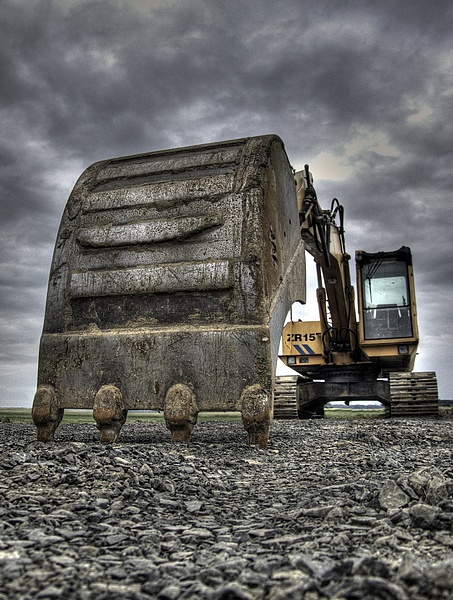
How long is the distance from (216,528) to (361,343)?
27.7ft

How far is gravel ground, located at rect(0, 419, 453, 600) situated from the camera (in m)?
1.39

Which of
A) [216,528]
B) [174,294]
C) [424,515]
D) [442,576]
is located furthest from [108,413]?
[442,576]

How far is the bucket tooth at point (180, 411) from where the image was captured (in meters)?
3.94

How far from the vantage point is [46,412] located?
14.0ft

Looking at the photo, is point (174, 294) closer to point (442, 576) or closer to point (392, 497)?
point (392, 497)

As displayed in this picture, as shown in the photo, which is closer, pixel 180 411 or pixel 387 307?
pixel 180 411

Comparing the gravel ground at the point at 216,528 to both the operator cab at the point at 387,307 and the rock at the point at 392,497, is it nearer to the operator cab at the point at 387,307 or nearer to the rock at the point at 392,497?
the rock at the point at 392,497

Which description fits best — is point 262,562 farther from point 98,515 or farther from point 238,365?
point 238,365

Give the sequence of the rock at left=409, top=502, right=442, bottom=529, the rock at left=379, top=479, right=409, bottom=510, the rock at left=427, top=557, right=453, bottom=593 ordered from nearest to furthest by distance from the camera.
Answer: the rock at left=427, top=557, right=453, bottom=593 < the rock at left=409, top=502, right=442, bottom=529 < the rock at left=379, top=479, right=409, bottom=510

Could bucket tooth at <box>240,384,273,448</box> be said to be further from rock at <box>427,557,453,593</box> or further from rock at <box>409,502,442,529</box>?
rock at <box>427,557,453,593</box>

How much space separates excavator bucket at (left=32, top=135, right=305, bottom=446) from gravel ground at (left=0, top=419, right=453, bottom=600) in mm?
712

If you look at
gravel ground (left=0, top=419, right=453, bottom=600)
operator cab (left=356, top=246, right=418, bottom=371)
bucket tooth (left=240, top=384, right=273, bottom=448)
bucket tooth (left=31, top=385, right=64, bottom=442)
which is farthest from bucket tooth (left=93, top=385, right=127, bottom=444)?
operator cab (left=356, top=246, right=418, bottom=371)

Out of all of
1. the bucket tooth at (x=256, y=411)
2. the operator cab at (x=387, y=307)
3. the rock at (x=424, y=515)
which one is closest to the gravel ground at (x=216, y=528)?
the rock at (x=424, y=515)

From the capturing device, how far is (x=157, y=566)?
5.18ft
